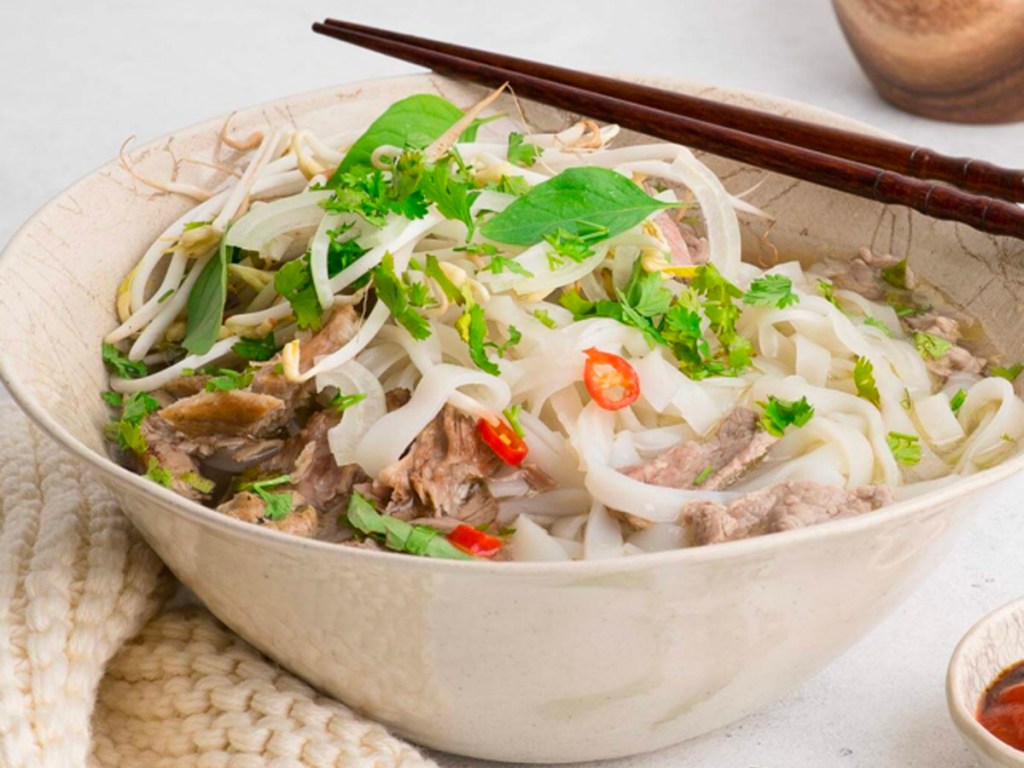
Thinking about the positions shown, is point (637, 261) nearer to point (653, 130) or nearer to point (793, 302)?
point (793, 302)

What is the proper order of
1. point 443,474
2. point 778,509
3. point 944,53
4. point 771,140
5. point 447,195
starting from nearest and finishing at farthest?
1. point 778,509
2. point 443,474
3. point 447,195
4. point 771,140
5. point 944,53

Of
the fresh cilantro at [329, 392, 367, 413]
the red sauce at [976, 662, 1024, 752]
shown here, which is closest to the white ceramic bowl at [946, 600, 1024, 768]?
the red sauce at [976, 662, 1024, 752]

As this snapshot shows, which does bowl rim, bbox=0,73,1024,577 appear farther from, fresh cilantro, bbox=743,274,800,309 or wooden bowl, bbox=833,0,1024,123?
wooden bowl, bbox=833,0,1024,123

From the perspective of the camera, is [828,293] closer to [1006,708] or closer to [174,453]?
[1006,708]

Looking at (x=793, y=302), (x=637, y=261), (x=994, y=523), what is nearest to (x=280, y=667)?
(x=637, y=261)

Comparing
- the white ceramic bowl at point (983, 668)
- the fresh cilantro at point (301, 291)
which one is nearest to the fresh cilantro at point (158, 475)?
the fresh cilantro at point (301, 291)

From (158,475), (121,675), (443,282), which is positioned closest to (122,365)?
(158,475)
